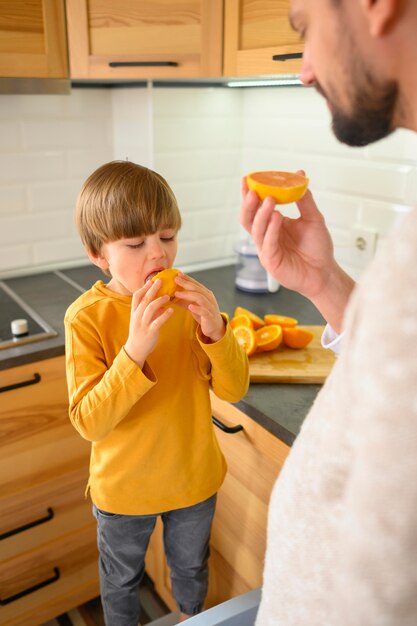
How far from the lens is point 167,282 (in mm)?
1042

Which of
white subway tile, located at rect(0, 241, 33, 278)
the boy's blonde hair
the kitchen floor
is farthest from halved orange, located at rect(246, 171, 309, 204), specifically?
the kitchen floor

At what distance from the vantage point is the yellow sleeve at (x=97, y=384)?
40.8 inches

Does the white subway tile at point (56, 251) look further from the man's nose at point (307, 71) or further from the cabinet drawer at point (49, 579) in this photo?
the man's nose at point (307, 71)

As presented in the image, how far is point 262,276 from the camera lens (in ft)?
6.36

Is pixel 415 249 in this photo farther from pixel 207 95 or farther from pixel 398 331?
pixel 207 95

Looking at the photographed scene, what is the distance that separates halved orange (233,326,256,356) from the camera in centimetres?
141

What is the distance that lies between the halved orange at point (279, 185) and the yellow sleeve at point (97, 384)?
0.36 meters

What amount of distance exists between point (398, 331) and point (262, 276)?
1.49 meters

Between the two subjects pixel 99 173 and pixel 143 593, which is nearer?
pixel 99 173

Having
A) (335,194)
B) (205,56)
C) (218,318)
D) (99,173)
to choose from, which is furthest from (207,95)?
(218,318)

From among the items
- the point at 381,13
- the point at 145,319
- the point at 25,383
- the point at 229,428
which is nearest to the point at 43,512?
the point at 25,383

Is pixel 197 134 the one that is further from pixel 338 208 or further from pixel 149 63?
pixel 338 208

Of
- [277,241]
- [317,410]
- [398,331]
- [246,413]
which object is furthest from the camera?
[246,413]

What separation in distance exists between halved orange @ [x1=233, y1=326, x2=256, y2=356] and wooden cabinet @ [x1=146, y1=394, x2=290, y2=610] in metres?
0.13
